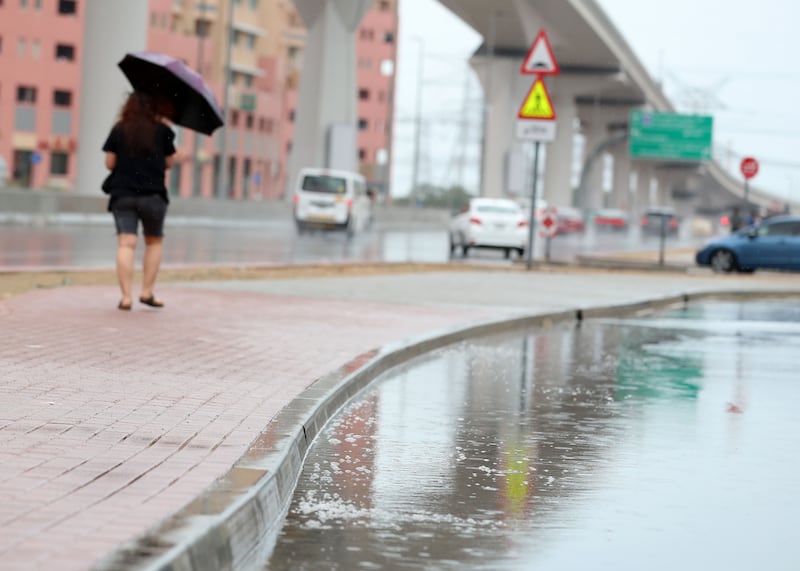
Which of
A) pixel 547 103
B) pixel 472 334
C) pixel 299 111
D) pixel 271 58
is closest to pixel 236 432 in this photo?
pixel 472 334

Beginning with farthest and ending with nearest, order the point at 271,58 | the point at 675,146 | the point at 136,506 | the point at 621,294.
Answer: the point at 271,58 < the point at 675,146 < the point at 621,294 < the point at 136,506

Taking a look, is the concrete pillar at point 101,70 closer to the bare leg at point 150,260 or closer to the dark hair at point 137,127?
the bare leg at point 150,260

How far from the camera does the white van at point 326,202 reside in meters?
49.9

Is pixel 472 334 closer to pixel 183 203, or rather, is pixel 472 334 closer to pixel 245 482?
pixel 245 482

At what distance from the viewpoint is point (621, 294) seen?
25.3 metres

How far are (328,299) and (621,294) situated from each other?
22.0 feet

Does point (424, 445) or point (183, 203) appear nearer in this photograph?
point (424, 445)

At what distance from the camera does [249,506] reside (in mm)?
6344

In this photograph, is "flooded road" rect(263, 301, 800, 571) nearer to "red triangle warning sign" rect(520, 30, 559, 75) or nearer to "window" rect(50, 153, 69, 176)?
"red triangle warning sign" rect(520, 30, 559, 75)

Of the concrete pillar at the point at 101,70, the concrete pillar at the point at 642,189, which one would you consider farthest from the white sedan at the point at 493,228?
the concrete pillar at the point at 642,189

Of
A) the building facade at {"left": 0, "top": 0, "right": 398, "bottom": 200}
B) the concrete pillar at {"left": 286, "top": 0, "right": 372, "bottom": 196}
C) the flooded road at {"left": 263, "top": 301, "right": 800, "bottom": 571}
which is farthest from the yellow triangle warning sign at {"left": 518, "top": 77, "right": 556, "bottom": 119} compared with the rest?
the building facade at {"left": 0, "top": 0, "right": 398, "bottom": 200}

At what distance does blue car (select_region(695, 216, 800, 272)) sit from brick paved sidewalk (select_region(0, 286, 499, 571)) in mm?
21839

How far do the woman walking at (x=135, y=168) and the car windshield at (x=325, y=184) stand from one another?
114 ft

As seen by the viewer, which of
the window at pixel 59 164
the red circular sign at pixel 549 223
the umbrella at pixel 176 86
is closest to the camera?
the umbrella at pixel 176 86
